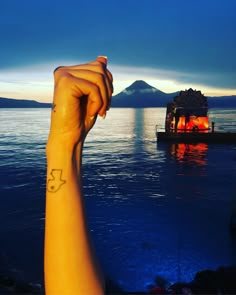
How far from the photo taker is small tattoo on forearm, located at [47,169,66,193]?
86.4 inches

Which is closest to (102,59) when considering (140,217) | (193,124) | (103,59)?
(103,59)

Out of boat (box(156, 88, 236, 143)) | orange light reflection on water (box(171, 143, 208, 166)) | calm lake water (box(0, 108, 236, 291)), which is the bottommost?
calm lake water (box(0, 108, 236, 291))

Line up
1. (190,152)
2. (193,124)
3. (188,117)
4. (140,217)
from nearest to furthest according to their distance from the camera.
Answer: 1. (140,217)
2. (190,152)
3. (188,117)
4. (193,124)

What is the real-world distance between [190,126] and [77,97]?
46.2m

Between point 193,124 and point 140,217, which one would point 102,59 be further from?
point 193,124

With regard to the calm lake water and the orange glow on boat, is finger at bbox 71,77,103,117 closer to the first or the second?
the calm lake water

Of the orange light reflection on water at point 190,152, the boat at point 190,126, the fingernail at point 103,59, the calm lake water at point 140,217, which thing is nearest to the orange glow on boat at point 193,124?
the boat at point 190,126

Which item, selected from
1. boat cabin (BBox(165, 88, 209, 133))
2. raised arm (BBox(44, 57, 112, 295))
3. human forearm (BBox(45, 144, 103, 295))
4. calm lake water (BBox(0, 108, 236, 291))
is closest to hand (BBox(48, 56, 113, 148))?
raised arm (BBox(44, 57, 112, 295))

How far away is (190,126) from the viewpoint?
1855 inches

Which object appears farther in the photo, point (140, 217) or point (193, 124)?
point (193, 124)

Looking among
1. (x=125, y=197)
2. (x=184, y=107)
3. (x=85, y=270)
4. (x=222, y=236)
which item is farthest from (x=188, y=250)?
(x=184, y=107)

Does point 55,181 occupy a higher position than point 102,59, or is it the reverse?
point 102,59

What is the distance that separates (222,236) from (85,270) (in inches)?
569

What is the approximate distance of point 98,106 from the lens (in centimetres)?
214
